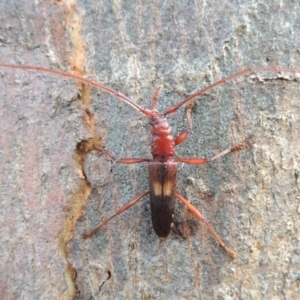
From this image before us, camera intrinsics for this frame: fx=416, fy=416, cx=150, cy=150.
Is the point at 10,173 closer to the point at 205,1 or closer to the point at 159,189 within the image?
the point at 159,189

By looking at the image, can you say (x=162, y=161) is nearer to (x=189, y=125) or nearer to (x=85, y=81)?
(x=189, y=125)

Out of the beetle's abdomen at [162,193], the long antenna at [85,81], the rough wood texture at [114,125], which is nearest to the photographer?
Result: the long antenna at [85,81]

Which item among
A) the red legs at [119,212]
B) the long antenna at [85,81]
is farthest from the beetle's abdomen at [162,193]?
the long antenna at [85,81]

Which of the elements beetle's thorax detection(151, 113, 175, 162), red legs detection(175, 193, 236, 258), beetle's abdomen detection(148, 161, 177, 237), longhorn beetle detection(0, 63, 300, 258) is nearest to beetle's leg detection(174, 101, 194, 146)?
longhorn beetle detection(0, 63, 300, 258)

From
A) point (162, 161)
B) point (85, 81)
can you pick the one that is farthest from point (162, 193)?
point (85, 81)

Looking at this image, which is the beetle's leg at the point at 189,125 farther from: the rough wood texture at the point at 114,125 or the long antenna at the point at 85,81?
the long antenna at the point at 85,81

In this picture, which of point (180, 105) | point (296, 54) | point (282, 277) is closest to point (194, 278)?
point (282, 277)

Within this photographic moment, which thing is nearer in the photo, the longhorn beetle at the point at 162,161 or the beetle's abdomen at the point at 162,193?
the longhorn beetle at the point at 162,161

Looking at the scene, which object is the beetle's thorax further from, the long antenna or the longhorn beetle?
the long antenna
